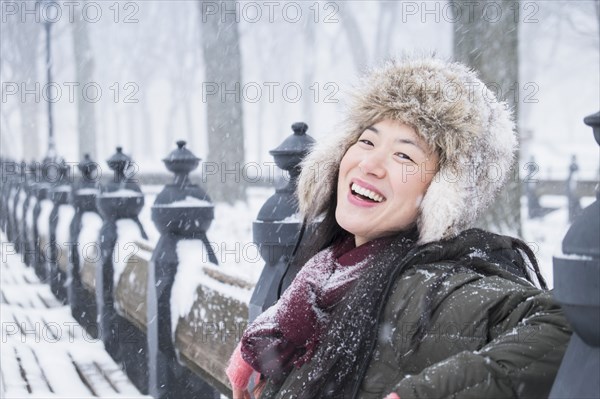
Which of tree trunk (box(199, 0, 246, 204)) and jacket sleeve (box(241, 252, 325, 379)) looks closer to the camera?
jacket sleeve (box(241, 252, 325, 379))

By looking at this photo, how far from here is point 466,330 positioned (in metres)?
1.74

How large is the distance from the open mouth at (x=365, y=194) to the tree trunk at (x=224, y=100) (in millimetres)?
14247

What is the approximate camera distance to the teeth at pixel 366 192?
228 cm

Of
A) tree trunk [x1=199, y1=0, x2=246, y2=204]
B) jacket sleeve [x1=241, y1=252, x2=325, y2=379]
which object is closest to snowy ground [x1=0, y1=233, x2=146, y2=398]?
jacket sleeve [x1=241, y1=252, x2=325, y2=379]

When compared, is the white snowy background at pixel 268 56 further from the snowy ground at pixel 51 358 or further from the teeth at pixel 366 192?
the teeth at pixel 366 192

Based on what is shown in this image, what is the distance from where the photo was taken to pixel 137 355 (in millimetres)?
5457

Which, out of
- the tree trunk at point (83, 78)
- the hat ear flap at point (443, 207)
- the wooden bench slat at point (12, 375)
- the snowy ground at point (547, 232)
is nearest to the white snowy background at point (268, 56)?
the tree trunk at point (83, 78)

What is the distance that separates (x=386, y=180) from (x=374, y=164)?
0.06 meters

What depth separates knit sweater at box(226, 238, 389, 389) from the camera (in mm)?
2139

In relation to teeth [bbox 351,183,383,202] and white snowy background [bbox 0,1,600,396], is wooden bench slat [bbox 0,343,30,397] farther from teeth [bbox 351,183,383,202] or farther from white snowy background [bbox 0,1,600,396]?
white snowy background [bbox 0,1,600,396]

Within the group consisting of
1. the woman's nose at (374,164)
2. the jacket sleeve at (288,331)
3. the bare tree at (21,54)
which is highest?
the bare tree at (21,54)

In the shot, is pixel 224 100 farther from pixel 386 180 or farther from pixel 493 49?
pixel 386 180

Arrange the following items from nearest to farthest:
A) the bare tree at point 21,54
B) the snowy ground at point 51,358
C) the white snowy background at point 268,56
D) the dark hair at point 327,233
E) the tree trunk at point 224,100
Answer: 1. the dark hair at point 327,233
2. the snowy ground at point 51,358
3. the tree trunk at point 224,100
4. the bare tree at point 21,54
5. the white snowy background at point 268,56

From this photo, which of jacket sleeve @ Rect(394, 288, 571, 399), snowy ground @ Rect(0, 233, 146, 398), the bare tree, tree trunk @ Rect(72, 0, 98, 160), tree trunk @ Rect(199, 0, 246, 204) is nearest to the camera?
jacket sleeve @ Rect(394, 288, 571, 399)
